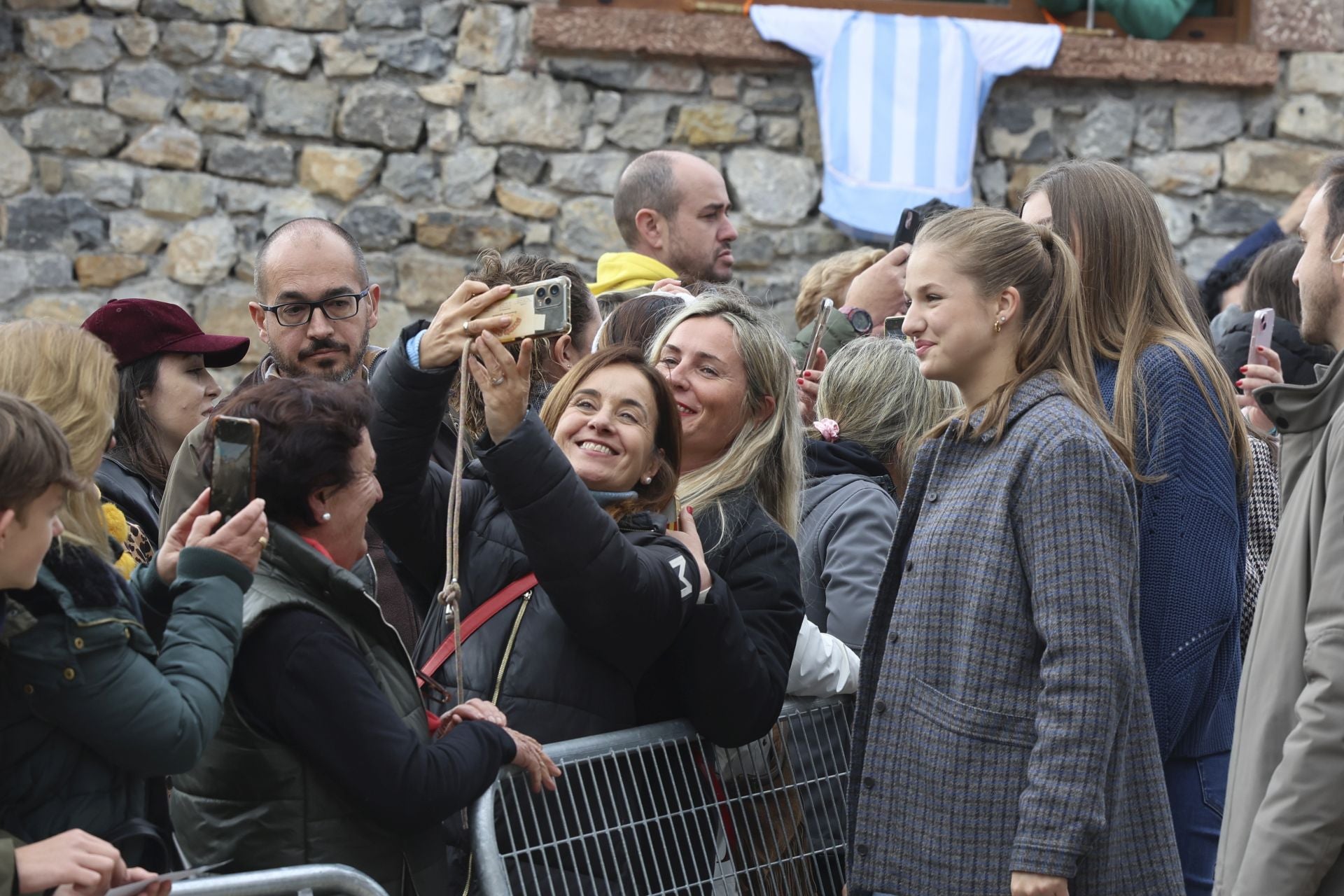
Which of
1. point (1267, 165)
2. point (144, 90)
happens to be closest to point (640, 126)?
point (144, 90)

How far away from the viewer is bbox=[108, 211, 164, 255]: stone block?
240 inches

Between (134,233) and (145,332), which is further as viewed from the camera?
(134,233)

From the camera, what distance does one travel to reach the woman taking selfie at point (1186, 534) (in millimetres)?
2516

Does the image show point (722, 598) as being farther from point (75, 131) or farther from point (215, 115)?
point (75, 131)

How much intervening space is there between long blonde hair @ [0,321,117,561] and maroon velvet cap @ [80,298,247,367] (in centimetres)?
97

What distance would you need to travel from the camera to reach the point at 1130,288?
2715mm

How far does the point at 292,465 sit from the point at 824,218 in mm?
4512

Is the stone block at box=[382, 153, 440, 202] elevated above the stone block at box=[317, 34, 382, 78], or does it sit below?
below

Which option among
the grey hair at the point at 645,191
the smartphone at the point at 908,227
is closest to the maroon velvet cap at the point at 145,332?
the grey hair at the point at 645,191

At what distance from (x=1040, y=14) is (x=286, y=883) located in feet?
18.8

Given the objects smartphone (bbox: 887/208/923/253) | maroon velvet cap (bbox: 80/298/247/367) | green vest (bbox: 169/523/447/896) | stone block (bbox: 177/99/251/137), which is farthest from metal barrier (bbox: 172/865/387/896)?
stone block (bbox: 177/99/251/137)

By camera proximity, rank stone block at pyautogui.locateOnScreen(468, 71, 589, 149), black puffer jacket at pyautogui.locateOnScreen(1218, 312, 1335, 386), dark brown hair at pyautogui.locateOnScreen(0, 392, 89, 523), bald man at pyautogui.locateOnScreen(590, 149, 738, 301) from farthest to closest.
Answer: stone block at pyautogui.locateOnScreen(468, 71, 589, 149)
bald man at pyautogui.locateOnScreen(590, 149, 738, 301)
black puffer jacket at pyautogui.locateOnScreen(1218, 312, 1335, 386)
dark brown hair at pyautogui.locateOnScreen(0, 392, 89, 523)

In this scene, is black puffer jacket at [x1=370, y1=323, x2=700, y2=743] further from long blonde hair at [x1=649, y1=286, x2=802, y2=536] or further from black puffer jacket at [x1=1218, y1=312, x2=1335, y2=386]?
black puffer jacket at [x1=1218, y1=312, x2=1335, y2=386]

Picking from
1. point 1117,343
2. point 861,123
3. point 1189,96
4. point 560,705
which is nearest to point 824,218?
point 861,123
